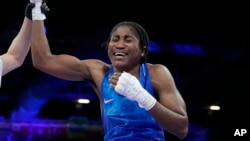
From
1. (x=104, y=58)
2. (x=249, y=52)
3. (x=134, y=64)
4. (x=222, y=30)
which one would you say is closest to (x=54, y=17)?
(x=104, y=58)

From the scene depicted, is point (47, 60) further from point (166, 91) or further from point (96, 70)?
point (166, 91)

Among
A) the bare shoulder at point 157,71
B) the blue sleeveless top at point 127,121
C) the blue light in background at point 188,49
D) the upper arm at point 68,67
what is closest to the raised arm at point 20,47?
the upper arm at point 68,67

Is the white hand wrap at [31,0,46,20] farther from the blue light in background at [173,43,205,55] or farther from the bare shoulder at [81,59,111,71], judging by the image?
the blue light in background at [173,43,205,55]

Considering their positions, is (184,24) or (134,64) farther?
(184,24)

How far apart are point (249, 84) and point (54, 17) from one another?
3.12m

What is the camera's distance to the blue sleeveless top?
2.01m

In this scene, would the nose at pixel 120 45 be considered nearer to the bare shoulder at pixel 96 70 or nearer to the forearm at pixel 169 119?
the bare shoulder at pixel 96 70

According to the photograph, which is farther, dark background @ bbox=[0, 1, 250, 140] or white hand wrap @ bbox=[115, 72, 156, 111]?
dark background @ bbox=[0, 1, 250, 140]

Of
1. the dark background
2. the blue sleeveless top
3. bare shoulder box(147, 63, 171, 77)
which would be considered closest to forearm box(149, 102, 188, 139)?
the blue sleeveless top

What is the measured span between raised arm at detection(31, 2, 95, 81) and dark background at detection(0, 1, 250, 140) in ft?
10.5

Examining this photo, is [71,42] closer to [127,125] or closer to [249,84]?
[249,84]

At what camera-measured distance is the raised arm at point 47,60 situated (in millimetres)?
2188

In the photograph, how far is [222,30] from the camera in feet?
19.4

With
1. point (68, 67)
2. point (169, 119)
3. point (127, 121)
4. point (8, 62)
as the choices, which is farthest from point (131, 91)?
point (8, 62)
